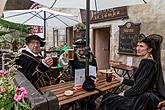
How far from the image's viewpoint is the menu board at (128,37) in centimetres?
603

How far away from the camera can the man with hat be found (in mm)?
3106

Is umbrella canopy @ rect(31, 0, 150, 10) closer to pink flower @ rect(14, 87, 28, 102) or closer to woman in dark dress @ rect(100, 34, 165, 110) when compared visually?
woman in dark dress @ rect(100, 34, 165, 110)

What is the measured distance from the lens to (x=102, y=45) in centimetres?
829

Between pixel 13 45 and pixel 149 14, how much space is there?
19.0ft

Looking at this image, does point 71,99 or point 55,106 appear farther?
point 71,99

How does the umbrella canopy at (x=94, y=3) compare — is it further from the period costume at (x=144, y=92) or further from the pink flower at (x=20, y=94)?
the pink flower at (x=20, y=94)

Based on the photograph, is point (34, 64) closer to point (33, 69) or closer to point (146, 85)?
point (33, 69)

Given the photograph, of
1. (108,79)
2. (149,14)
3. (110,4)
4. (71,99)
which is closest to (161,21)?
(149,14)

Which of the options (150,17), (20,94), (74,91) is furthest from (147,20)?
(20,94)

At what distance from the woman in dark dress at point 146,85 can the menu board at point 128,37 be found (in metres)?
3.34

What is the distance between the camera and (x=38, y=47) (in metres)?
3.41

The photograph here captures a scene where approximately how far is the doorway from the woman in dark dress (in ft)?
17.6

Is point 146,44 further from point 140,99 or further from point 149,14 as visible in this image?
point 149,14

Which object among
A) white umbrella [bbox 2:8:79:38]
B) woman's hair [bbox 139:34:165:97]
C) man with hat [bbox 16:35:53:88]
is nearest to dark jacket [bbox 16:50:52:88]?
man with hat [bbox 16:35:53:88]
